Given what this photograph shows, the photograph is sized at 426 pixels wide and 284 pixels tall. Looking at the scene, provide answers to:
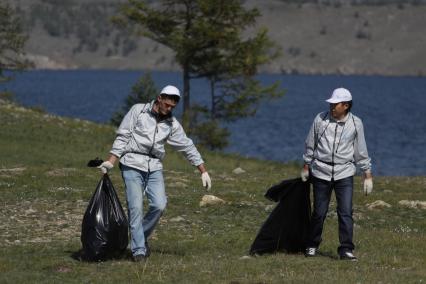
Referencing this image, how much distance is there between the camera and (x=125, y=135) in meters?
11.6

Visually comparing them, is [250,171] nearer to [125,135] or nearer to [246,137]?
[125,135]

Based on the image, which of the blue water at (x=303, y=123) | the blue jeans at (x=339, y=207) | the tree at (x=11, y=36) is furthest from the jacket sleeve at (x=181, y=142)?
the blue water at (x=303, y=123)

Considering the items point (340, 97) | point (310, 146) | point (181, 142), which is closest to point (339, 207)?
point (310, 146)

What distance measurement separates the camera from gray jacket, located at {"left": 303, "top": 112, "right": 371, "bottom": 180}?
38.4 feet

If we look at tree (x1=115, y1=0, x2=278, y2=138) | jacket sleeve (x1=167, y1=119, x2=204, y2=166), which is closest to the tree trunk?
tree (x1=115, y1=0, x2=278, y2=138)

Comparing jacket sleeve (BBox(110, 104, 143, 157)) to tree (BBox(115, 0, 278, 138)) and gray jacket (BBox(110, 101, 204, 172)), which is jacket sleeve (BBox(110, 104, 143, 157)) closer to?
gray jacket (BBox(110, 101, 204, 172))

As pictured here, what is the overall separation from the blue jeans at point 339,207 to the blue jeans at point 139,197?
1.97 metres

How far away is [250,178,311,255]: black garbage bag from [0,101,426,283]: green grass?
0.77 feet

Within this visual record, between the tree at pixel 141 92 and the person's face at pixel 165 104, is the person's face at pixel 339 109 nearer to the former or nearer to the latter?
the person's face at pixel 165 104

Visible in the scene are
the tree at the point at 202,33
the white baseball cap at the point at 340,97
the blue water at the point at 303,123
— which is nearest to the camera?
the white baseball cap at the point at 340,97

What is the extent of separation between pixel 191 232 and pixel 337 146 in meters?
3.67

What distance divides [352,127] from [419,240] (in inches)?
109

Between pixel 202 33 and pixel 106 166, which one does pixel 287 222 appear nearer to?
pixel 106 166

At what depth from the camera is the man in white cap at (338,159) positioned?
1170 centimetres
